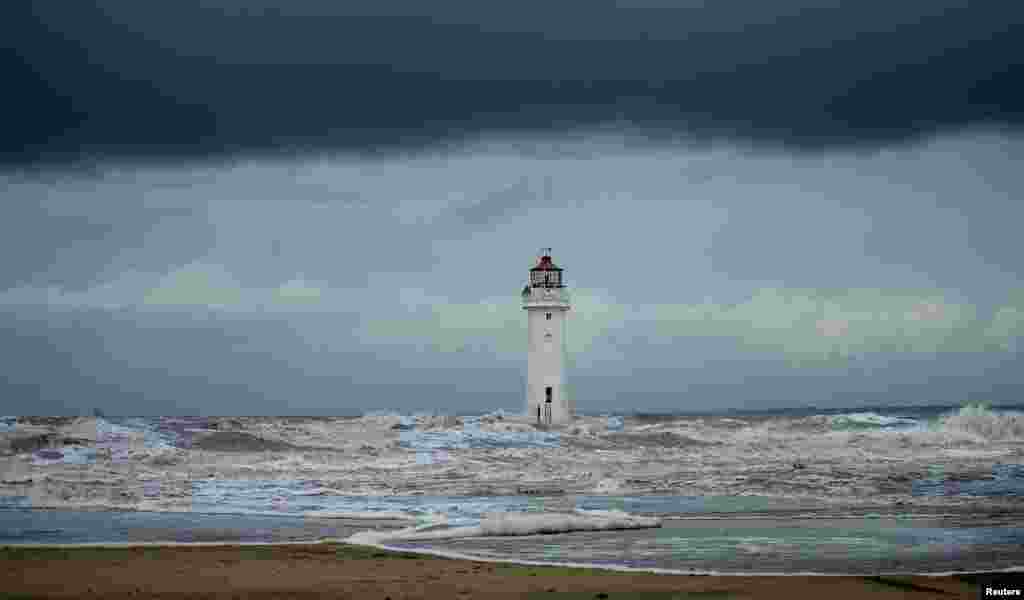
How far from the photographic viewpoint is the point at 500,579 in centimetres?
1105

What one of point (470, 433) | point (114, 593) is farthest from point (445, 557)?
point (470, 433)

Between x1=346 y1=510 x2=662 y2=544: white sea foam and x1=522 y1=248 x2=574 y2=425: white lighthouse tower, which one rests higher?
x1=522 y1=248 x2=574 y2=425: white lighthouse tower

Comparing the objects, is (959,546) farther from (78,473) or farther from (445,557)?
(78,473)

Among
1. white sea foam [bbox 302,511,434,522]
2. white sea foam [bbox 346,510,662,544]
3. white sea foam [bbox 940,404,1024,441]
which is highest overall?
white sea foam [bbox 940,404,1024,441]

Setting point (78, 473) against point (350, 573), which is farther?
point (78, 473)

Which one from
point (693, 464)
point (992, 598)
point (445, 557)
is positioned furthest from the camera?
point (693, 464)

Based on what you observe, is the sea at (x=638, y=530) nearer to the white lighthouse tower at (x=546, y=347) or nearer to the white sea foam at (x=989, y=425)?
the white lighthouse tower at (x=546, y=347)

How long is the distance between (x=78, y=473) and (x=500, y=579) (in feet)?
48.4

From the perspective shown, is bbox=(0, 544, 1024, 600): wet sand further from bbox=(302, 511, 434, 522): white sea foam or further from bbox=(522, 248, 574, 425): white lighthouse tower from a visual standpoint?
bbox=(522, 248, 574, 425): white lighthouse tower

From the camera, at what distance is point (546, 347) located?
A: 1513 inches

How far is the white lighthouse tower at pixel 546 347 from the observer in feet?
125

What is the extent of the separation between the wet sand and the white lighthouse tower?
2543cm

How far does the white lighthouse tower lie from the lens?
125ft

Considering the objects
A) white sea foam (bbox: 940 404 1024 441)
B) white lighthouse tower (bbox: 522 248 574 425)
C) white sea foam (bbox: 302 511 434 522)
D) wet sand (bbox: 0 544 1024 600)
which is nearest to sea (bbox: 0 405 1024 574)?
white sea foam (bbox: 302 511 434 522)
